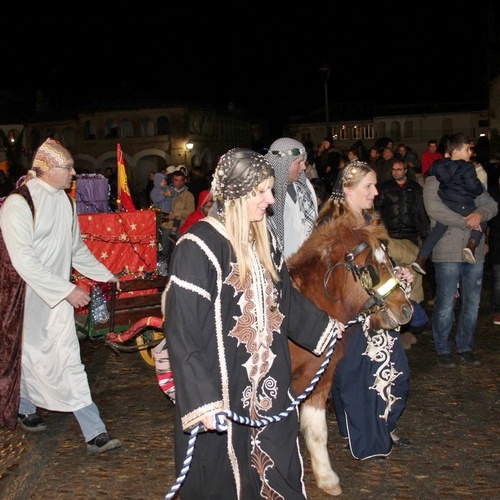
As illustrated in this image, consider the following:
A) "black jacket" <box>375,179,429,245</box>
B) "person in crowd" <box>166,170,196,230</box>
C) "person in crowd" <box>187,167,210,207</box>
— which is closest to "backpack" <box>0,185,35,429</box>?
"black jacket" <box>375,179,429,245</box>

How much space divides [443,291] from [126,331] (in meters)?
3.23

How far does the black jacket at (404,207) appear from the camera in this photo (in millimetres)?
8812

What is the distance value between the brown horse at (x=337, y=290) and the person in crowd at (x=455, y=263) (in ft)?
9.62

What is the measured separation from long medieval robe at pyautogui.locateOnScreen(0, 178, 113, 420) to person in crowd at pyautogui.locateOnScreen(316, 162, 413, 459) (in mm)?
1984

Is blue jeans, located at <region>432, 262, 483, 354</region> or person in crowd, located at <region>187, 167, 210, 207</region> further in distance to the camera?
person in crowd, located at <region>187, 167, 210, 207</region>

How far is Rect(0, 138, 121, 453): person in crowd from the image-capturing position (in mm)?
5340

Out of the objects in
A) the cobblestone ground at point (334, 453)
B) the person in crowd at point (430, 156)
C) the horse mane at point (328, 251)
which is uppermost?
the person in crowd at point (430, 156)

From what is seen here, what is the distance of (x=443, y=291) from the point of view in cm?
755

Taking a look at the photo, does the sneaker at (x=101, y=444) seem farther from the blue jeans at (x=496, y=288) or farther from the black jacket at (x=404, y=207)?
the blue jeans at (x=496, y=288)

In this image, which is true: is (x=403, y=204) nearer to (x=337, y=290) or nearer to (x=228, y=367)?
(x=337, y=290)

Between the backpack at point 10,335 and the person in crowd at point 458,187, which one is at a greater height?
the person in crowd at point 458,187

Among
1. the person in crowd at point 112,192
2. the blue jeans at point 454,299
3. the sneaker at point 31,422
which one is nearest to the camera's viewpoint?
the sneaker at point 31,422

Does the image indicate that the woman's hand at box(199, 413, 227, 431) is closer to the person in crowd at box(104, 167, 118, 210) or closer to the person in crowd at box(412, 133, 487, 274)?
the person in crowd at box(412, 133, 487, 274)

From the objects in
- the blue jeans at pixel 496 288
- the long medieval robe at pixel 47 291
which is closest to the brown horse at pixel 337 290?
the long medieval robe at pixel 47 291
